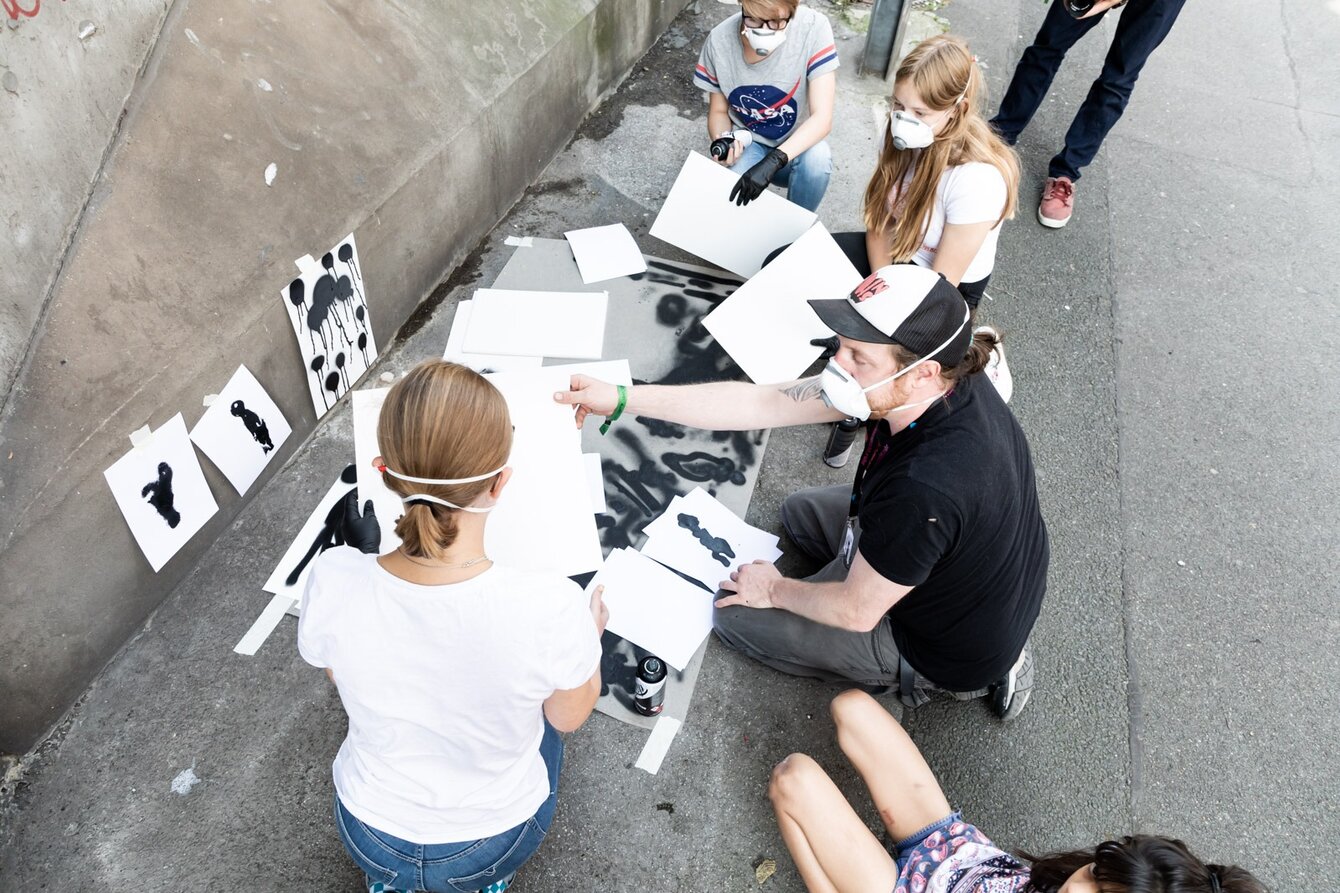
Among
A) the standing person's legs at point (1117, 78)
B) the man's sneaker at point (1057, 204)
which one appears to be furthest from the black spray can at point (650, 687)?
the standing person's legs at point (1117, 78)

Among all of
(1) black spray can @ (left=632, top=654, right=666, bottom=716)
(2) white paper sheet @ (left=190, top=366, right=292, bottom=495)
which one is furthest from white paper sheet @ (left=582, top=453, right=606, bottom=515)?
(2) white paper sheet @ (left=190, top=366, right=292, bottom=495)

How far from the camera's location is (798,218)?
3.50 metres

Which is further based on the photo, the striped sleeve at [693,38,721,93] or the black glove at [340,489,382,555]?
the striped sleeve at [693,38,721,93]

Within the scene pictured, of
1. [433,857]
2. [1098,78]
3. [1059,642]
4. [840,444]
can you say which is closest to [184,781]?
[433,857]

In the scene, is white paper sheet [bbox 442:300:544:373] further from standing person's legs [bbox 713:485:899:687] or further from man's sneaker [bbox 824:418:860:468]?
standing person's legs [bbox 713:485:899:687]

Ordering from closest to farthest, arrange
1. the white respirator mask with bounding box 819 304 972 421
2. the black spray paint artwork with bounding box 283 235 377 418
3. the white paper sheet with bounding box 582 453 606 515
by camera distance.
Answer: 1. the white respirator mask with bounding box 819 304 972 421
2. the black spray paint artwork with bounding box 283 235 377 418
3. the white paper sheet with bounding box 582 453 606 515

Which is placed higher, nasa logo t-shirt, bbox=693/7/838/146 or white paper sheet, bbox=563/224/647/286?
nasa logo t-shirt, bbox=693/7/838/146

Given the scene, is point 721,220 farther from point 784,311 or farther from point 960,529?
point 960,529

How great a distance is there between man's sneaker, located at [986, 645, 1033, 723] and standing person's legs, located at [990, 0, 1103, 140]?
3185mm

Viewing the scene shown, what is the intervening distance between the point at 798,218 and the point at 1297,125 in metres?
3.65

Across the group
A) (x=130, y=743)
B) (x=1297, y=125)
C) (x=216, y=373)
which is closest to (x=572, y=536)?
(x=216, y=373)

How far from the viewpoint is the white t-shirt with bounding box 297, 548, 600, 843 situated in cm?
146

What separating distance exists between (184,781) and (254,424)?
1000mm

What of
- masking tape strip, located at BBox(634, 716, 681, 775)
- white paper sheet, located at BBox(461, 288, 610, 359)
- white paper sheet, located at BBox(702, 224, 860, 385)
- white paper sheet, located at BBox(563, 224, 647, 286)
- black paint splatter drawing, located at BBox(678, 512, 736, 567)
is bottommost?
masking tape strip, located at BBox(634, 716, 681, 775)
